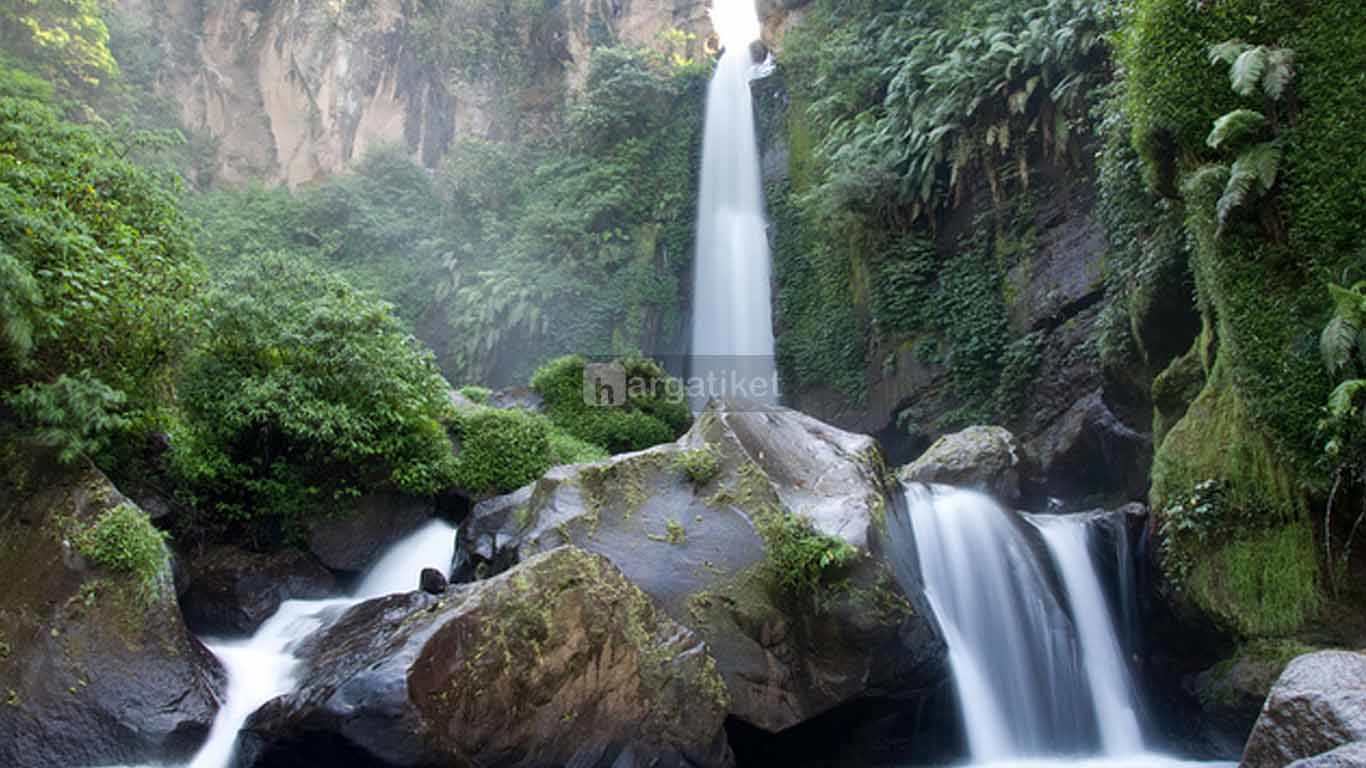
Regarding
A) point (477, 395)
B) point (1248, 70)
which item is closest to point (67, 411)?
point (477, 395)

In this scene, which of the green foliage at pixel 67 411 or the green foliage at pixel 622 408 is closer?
the green foliage at pixel 67 411

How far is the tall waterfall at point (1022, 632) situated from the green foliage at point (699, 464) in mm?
2405

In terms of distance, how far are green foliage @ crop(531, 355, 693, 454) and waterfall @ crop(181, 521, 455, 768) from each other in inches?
160

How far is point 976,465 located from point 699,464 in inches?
199

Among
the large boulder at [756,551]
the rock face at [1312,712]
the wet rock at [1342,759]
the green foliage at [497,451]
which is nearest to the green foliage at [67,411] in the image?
the large boulder at [756,551]

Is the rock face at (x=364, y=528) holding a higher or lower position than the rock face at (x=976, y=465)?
lower

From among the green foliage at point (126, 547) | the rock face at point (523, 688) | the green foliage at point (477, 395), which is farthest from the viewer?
the green foliage at point (477, 395)

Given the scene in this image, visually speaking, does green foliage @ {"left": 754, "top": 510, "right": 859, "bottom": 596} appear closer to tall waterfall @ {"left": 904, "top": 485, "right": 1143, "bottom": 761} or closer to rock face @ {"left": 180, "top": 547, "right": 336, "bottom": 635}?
tall waterfall @ {"left": 904, "top": 485, "right": 1143, "bottom": 761}

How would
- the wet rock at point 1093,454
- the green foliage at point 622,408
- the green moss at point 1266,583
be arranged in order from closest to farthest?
the green moss at point 1266,583 → the wet rock at point 1093,454 → the green foliage at point 622,408

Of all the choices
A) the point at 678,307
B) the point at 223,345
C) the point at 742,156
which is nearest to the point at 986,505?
the point at 223,345

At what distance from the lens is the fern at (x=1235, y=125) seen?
26.3ft

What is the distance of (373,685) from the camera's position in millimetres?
5586

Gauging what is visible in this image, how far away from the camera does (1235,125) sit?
26.4ft

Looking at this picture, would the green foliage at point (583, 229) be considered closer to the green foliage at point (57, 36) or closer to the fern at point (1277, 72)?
the green foliage at point (57, 36)
